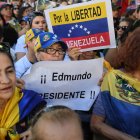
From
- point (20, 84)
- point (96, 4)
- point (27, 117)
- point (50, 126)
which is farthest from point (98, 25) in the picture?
point (50, 126)

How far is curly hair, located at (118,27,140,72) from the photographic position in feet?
8.02

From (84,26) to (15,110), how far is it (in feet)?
4.17

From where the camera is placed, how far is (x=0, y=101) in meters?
2.38

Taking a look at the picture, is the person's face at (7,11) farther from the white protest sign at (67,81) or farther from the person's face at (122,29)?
the white protest sign at (67,81)

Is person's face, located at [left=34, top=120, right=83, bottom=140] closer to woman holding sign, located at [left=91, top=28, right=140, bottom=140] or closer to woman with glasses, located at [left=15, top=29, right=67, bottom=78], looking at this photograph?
woman holding sign, located at [left=91, top=28, right=140, bottom=140]

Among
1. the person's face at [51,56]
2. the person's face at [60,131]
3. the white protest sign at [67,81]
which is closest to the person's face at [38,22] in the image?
the person's face at [51,56]

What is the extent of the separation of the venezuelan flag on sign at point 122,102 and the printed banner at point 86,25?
2.85 ft

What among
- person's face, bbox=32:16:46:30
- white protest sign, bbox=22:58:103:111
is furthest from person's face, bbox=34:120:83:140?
person's face, bbox=32:16:46:30

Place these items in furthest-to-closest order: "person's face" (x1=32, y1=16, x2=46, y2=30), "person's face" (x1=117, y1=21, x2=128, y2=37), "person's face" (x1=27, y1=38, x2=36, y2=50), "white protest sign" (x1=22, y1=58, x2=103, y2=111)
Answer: "person's face" (x1=32, y1=16, x2=46, y2=30) < "person's face" (x1=117, y1=21, x2=128, y2=37) < "person's face" (x1=27, y1=38, x2=36, y2=50) < "white protest sign" (x1=22, y1=58, x2=103, y2=111)

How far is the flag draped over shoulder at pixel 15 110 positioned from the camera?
2355 mm

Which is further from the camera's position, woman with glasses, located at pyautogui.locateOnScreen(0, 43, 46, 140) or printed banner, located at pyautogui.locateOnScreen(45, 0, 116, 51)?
printed banner, located at pyautogui.locateOnScreen(45, 0, 116, 51)

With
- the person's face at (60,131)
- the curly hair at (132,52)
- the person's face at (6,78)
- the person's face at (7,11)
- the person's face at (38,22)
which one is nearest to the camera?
the person's face at (60,131)

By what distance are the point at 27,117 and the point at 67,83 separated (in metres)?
0.57

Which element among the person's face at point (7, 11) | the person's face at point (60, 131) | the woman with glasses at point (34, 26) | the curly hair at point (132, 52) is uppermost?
the person's face at point (60, 131)
